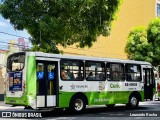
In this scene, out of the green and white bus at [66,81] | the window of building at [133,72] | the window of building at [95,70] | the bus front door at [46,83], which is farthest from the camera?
the window of building at [133,72]

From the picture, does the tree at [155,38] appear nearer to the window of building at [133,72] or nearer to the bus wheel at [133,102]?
the window of building at [133,72]

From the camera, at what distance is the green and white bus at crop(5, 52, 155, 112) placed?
52.6ft

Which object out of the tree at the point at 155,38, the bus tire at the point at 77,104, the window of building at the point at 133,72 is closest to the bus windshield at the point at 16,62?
the bus tire at the point at 77,104

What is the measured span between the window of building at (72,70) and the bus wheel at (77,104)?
98cm

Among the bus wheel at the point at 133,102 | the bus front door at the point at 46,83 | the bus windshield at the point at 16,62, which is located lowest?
the bus wheel at the point at 133,102

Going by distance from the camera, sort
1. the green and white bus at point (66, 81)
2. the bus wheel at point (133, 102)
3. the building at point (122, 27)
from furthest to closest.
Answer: the building at point (122, 27) → the bus wheel at point (133, 102) → the green and white bus at point (66, 81)

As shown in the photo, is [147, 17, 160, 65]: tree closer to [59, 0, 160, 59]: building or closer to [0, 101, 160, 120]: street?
[59, 0, 160, 59]: building

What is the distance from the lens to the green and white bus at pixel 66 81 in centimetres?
1603

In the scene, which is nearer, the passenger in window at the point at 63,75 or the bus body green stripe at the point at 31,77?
the bus body green stripe at the point at 31,77

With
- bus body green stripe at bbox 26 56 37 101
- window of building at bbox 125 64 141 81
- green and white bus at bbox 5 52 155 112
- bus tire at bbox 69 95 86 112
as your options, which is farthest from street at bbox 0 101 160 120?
window of building at bbox 125 64 141 81

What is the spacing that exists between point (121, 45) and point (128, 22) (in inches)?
128

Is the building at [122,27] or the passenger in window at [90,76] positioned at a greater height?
the building at [122,27]

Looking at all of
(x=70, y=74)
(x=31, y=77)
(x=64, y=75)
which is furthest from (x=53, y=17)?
(x=31, y=77)

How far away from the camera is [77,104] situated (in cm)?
1756
